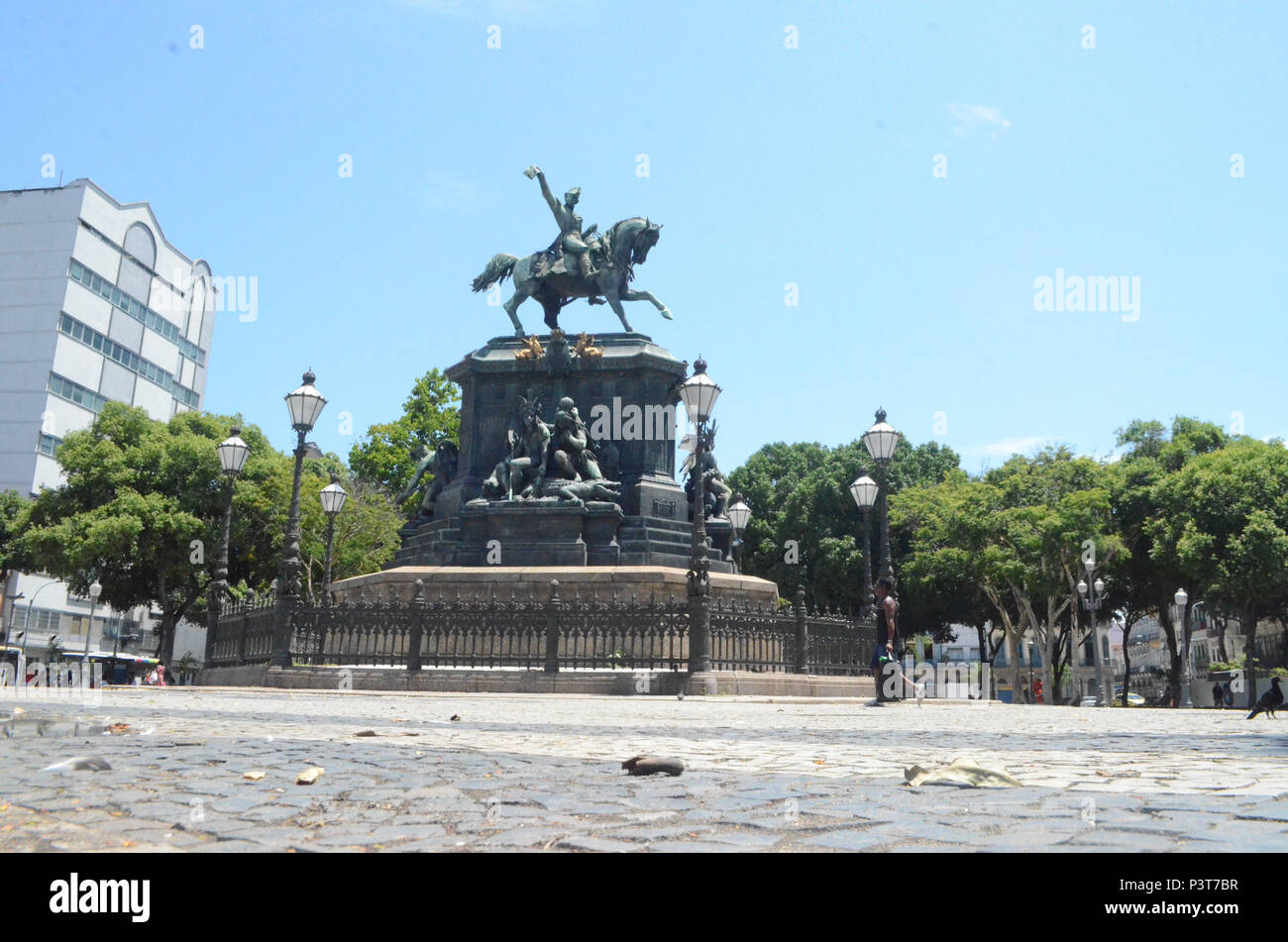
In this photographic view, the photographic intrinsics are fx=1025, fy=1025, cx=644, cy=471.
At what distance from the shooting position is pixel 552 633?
16547 millimetres

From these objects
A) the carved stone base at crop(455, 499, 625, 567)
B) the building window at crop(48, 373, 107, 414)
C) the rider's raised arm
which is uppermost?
the building window at crop(48, 373, 107, 414)

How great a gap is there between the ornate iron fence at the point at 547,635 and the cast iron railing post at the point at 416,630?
2 centimetres

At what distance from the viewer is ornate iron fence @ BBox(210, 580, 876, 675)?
16969mm

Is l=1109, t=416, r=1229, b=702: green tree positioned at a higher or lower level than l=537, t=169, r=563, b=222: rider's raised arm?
lower

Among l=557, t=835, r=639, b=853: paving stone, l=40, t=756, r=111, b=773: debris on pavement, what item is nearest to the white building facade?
l=40, t=756, r=111, b=773: debris on pavement

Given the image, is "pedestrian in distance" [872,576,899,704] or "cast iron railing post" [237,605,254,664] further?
"cast iron railing post" [237,605,254,664]

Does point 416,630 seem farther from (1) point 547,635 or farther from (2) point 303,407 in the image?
(2) point 303,407

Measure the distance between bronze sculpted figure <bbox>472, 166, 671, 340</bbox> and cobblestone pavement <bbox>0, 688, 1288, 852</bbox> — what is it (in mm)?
16587

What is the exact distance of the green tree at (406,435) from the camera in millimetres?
44250

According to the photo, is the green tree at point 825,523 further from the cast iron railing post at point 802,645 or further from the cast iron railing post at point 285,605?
the cast iron railing post at point 285,605

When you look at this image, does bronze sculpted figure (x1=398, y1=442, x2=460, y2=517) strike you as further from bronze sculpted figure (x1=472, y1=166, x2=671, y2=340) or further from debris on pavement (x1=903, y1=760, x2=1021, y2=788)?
debris on pavement (x1=903, y1=760, x2=1021, y2=788)

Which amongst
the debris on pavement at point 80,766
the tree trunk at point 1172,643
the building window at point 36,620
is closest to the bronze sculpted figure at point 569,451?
the debris on pavement at point 80,766

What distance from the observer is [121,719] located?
9.00 meters

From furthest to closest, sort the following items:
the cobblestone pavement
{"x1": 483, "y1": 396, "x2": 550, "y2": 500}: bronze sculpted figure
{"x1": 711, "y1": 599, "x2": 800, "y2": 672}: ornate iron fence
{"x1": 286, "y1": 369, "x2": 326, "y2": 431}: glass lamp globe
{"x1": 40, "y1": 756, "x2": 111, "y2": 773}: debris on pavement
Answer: {"x1": 483, "y1": 396, "x2": 550, "y2": 500}: bronze sculpted figure, {"x1": 286, "y1": 369, "x2": 326, "y2": 431}: glass lamp globe, {"x1": 711, "y1": 599, "x2": 800, "y2": 672}: ornate iron fence, {"x1": 40, "y1": 756, "x2": 111, "y2": 773}: debris on pavement, the cobblestone pavement
